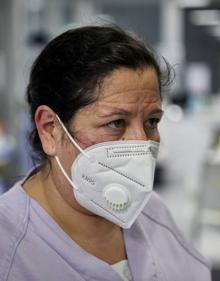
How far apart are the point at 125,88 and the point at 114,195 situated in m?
0.27

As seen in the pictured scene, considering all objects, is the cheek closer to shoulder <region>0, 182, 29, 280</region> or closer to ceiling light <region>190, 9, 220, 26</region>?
shoulder <region>0, 182, 29, 280</region>

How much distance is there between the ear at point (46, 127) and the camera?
4.06ft

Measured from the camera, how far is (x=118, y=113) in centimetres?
119

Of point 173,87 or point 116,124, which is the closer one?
point 116,124

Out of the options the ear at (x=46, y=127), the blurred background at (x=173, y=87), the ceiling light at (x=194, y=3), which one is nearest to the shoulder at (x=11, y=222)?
the ear at (x=46, y=127)

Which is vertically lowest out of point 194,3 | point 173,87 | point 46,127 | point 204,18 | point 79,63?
point 204,18

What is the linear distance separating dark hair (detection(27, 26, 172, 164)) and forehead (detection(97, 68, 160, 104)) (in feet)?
0.05

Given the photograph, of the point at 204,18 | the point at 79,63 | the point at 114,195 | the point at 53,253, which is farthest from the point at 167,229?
the point at 204,18

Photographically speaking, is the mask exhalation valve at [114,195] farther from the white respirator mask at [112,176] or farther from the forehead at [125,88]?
the forehead at [125,88]

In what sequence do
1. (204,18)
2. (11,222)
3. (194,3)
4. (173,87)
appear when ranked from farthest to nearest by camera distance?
(204,18) → (194,3) → (173,87) → (11,222)

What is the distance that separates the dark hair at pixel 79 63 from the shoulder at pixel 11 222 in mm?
201

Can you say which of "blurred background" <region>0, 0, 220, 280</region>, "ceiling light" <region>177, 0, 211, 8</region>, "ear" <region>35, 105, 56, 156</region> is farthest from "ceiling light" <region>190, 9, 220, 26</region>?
"ear" <region>35, 105, 56, 156</region>

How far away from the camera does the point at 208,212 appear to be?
270 centimetres

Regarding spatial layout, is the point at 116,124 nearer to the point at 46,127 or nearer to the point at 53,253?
the point at 46,127
